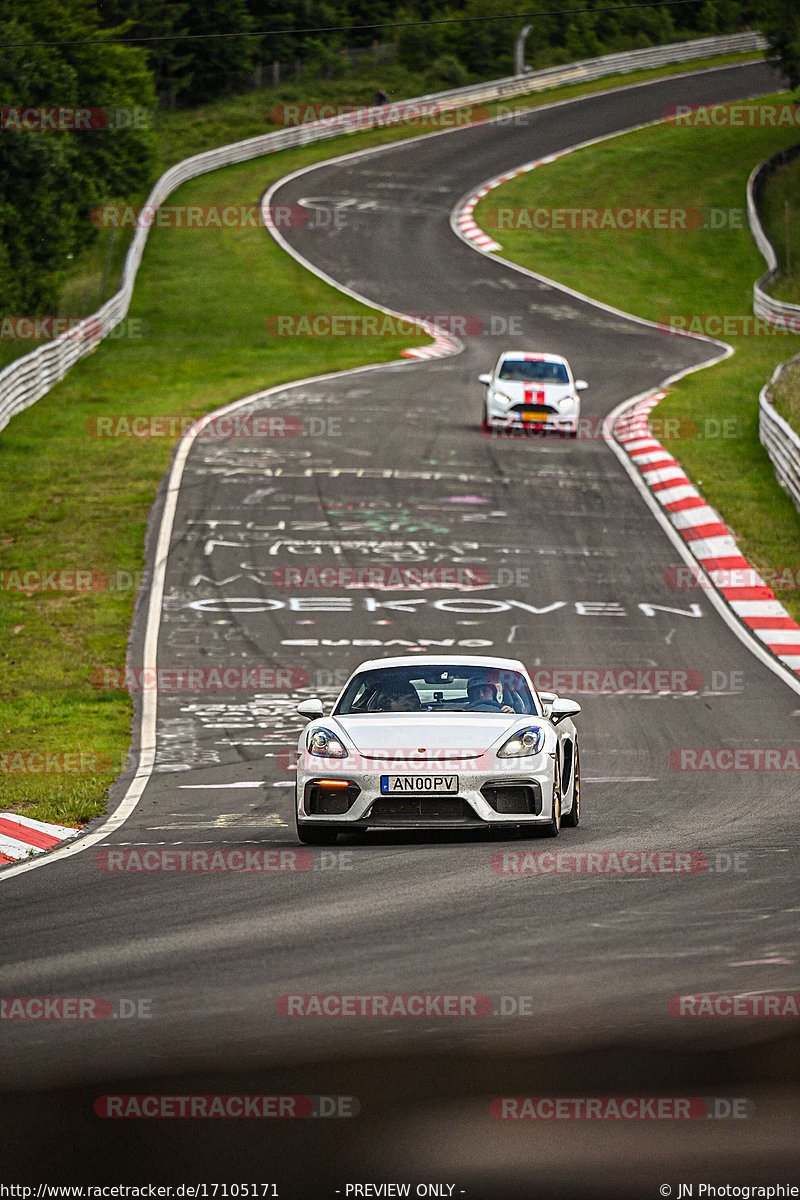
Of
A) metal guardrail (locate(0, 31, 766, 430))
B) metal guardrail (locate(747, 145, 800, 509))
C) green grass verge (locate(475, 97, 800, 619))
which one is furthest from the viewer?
metal guardrail (locate(0, 31, 766, 430))

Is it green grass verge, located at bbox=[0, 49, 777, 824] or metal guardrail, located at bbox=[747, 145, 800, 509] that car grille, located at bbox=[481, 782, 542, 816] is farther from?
metal guardrail, located at bbox=[747, 145, 800, 509]

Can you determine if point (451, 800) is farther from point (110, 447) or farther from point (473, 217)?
point (473, 217)

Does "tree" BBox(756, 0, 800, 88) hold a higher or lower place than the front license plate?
higher

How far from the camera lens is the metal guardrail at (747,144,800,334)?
46000mm

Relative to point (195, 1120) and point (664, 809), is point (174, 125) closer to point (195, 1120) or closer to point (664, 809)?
point (664, 809)

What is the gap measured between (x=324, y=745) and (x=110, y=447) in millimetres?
21898

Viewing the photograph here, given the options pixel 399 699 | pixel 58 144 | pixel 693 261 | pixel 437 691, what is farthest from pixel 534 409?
pixel 693 261

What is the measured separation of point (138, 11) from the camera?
7394cm

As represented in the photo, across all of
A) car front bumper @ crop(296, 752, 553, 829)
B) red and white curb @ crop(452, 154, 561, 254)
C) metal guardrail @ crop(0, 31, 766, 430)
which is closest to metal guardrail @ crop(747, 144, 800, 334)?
red and white curb @ crop(452, 154, 561, 254)

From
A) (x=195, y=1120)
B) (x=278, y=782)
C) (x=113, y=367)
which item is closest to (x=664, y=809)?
(x=278, y=782)

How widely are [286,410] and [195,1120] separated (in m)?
30.0

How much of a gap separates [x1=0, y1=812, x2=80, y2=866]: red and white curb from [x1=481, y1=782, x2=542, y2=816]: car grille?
9.83ft

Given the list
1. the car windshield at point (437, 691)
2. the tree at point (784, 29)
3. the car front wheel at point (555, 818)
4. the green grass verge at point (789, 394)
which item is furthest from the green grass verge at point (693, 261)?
the car front wheel at point (555, 818)

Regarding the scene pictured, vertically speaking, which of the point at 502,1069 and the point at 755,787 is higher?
the point at 502,1069
